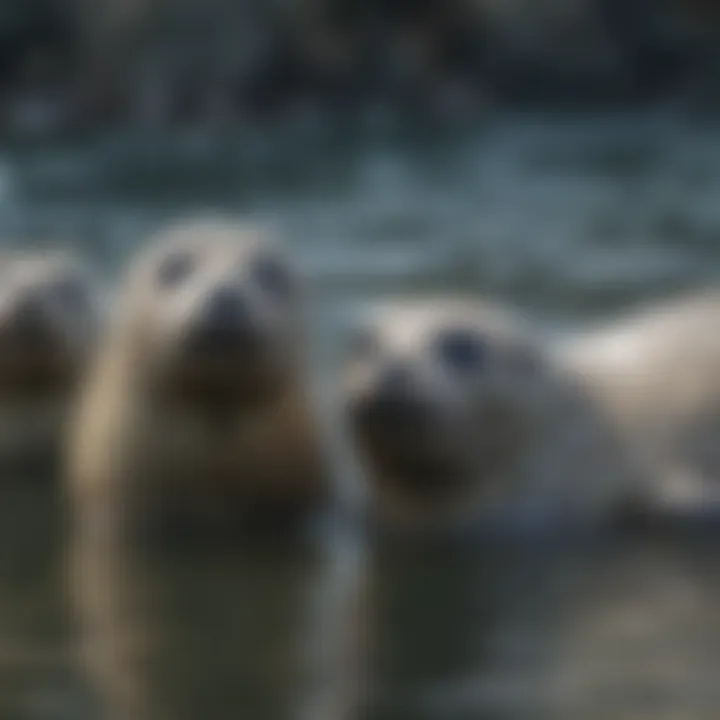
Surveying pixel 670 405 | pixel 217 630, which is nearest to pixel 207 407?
pixel 217 630

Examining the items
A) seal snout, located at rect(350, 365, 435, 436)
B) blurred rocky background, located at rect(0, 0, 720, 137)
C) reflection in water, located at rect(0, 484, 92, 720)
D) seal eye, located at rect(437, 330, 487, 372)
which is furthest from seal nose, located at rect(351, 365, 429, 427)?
blurred rocky background, located at rect(0, 0, 720, 137)

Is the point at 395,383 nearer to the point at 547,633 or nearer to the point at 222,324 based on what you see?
the point at 222,324

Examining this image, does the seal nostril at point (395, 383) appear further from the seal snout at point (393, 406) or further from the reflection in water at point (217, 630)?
the reflection in water at point (217, 630)

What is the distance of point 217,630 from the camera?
598 cm

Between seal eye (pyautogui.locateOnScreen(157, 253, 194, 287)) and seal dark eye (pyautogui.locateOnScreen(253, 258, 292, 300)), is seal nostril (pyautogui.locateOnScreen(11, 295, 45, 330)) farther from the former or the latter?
seal dark eye (pyautogui.locateOnScreen(253, 258, 292, 300))

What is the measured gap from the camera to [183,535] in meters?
6.90

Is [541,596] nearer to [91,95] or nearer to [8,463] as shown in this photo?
[8,463]

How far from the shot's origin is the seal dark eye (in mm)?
6934

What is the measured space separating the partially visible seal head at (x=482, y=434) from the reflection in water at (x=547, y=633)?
0.18 m

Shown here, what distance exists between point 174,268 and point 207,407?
41cm

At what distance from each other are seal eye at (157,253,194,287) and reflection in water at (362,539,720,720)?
99 centimetres

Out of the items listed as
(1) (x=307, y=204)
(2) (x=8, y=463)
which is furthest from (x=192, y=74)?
(2) (x=8, y=463)

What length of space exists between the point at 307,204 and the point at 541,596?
8501mm

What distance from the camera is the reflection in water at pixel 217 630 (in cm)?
532
